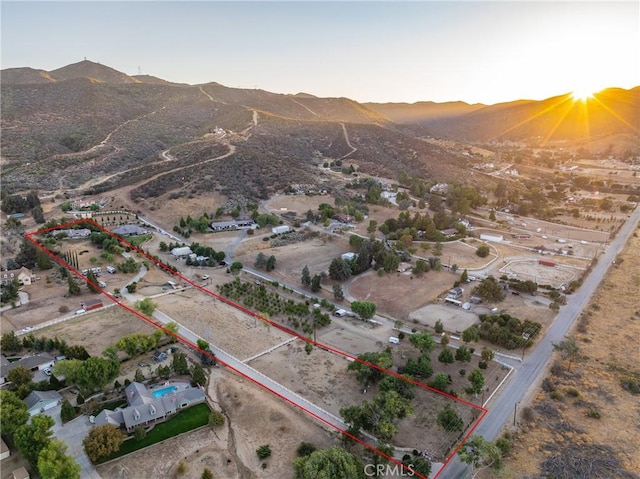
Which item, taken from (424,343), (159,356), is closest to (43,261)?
(159,356)

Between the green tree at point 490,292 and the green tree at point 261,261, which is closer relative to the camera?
the green tree at point 490,292

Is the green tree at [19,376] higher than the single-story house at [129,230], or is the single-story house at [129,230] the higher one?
the single-story house at [129,230]

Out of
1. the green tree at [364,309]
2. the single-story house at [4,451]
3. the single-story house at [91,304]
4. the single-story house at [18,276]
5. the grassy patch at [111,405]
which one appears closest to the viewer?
the single-story house at [4,451]

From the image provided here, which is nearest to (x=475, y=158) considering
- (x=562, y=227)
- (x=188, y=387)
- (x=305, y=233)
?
(x=562, y=227)

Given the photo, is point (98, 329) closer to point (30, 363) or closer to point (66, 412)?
point (30, 363)

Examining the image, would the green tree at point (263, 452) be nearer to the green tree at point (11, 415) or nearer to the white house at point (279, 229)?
the green tree at point (11, 415)

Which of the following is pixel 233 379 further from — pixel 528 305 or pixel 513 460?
pixel 528 305

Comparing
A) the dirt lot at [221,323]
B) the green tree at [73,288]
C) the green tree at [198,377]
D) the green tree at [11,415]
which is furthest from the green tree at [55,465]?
the green tree at [73,288]
